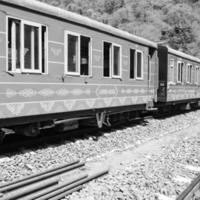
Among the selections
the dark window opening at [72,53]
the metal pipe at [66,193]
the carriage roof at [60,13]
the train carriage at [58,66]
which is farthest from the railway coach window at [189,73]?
the metal pipe at [66,193]

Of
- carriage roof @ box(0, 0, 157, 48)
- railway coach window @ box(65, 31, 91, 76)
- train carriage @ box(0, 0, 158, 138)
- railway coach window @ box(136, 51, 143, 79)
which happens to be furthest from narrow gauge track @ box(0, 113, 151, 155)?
carriage roof @ box(0, 0, 157, 48)

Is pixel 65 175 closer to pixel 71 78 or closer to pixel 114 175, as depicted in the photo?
pixel 114 175

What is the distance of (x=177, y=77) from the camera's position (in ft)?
50.8

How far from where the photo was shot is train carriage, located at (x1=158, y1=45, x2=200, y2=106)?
13.9 metres

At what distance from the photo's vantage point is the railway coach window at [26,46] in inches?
238

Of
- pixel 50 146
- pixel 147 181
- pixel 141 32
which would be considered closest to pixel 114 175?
pixel 147 181

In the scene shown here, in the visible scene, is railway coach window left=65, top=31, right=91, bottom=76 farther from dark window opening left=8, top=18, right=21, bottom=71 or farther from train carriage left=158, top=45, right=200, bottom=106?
train carriage left=158, top=45, right=200, bottom=106

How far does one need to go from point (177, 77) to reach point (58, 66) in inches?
379

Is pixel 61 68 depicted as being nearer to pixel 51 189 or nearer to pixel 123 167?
pixel 123 167

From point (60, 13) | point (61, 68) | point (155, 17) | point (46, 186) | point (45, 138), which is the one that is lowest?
point (46, 186)

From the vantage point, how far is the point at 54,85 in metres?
7.04

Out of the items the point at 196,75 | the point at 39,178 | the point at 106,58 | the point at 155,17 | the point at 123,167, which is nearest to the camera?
the point at 39,178

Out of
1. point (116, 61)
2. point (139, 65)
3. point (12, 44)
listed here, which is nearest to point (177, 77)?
point (139, 65)

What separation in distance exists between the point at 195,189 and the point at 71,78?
3916 millimetres
